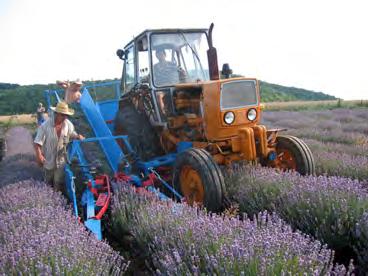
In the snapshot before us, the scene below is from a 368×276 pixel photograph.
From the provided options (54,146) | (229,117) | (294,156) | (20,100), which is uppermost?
(20,100)

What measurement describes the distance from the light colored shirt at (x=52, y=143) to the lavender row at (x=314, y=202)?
2.33m

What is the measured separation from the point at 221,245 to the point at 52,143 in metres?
3.66

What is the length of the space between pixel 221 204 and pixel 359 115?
48.2 feet

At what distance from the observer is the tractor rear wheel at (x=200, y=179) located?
14.0 ft

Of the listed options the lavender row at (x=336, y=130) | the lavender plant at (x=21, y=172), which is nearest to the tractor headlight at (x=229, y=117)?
the lavender plant at (x=21, y=172)

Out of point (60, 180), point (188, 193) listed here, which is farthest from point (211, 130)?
point (60, 180)

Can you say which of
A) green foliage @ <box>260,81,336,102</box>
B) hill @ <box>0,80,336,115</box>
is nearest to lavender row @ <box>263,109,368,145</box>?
hill @ <box>0,80,336,115</box>

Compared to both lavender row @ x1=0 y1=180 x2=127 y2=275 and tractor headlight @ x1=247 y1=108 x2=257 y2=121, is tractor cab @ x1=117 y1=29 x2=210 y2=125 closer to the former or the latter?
tractor headlight @ x1=247 y1=108 x2=257 y2=121

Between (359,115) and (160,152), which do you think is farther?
(359,115)

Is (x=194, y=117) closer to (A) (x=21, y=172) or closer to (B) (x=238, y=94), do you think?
(B) (x=238, y=94)

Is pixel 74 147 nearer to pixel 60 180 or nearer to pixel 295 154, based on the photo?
pixel 60 180

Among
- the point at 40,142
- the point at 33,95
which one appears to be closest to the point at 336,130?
the point at 40,142

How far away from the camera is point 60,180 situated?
5527 mm

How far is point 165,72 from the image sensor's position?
582cm
